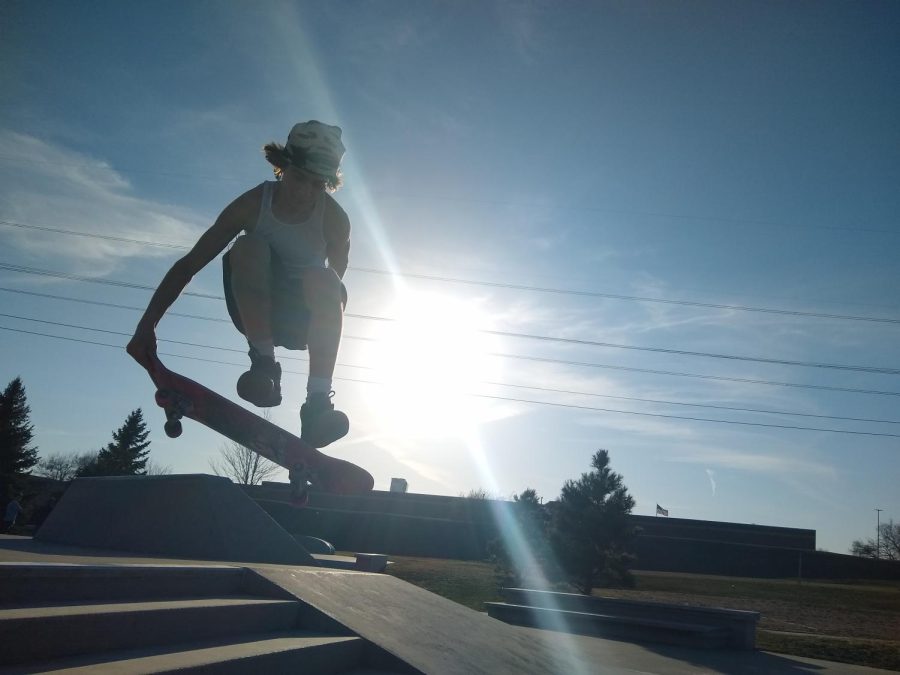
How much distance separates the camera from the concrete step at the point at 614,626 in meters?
12.8

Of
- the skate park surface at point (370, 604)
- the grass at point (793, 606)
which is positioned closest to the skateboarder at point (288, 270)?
the skate park surface at point (370, 604)

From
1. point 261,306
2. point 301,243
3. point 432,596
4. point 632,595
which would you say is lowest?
point 632,595

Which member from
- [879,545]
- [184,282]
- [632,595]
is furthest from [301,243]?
[879,545]

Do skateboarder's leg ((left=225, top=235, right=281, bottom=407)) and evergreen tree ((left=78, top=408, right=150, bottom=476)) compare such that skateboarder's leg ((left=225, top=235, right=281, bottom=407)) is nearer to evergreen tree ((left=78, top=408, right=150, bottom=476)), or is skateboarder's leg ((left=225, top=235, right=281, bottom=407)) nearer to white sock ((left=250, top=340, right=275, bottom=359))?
white sock ((left=250, top=340, right=275, bottom=359))

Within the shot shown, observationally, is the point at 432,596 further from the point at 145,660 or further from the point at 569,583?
the point at 569,583

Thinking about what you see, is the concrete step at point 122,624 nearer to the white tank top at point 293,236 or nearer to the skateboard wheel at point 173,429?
the skateboard wheel at point 173,429

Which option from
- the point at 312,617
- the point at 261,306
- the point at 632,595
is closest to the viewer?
the point at 312,617

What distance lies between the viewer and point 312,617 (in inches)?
164

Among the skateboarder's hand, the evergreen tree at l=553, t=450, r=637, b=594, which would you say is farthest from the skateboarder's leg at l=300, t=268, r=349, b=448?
the evergreen tree at l=553, t=450, r=637, b=594

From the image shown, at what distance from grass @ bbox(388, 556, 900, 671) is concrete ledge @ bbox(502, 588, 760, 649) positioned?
802 millimetres

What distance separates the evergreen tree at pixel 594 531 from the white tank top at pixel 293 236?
17638mm

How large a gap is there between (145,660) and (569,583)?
19.6 m

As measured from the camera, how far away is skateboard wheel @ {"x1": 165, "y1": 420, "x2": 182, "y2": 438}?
508 centimetres

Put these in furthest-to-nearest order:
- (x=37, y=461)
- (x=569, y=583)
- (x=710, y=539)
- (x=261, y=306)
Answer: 1. (x=710, y=539)
2. (x=37, y=461)
3. (x=569, y=583)
4. (x=261, y=306)
